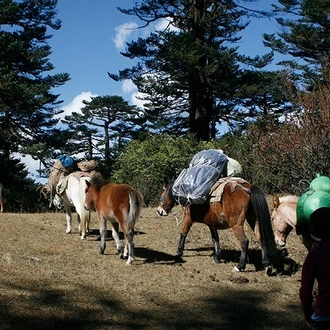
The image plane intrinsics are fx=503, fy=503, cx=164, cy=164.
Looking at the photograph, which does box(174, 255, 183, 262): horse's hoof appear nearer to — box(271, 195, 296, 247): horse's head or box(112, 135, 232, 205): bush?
box(271, 195, 296, 247): horse's head

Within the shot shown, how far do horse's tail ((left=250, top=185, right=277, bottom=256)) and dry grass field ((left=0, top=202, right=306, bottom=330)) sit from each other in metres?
0.50

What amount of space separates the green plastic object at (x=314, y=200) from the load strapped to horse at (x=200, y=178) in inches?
95.2

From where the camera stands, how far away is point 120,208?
8.84m

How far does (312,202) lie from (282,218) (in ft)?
7.22

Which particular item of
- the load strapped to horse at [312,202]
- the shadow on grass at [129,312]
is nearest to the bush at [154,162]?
the shadow on grass at [129,312]

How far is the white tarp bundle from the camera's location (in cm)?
886

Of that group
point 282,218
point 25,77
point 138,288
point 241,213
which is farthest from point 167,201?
point 25,77

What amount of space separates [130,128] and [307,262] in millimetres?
40759

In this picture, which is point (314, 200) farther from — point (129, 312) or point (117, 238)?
point (117, 238)

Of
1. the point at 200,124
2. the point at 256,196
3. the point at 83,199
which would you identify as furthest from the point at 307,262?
the point at 200,124

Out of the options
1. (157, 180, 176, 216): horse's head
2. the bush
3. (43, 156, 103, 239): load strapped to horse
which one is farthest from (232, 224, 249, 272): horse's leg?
the bush

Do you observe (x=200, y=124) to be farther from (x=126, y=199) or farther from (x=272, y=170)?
(x=126, y=199)

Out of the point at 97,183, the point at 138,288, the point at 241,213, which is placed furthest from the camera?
the point at 97,183

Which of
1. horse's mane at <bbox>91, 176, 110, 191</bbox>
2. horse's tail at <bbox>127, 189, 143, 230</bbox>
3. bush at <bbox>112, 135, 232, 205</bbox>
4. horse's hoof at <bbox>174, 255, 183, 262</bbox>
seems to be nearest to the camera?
horse's tail at <bbox>127, 189, 143, 230</bbox>
